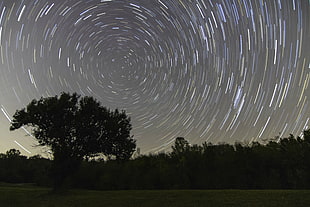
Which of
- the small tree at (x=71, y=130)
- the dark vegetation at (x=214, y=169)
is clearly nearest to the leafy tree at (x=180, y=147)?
the dark vegetation at (x=214, y=169)

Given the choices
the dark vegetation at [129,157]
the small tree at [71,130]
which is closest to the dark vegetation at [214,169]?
the dark vegetation at [129,157]

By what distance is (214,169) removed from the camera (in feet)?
187

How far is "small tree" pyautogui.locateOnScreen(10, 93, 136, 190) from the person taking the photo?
34.6 meters

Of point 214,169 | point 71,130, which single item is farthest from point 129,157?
point 214,169

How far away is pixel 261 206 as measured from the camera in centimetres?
1788

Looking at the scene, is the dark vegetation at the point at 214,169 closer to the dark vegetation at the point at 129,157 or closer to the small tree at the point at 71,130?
the dark vegetation at the point at 129,157

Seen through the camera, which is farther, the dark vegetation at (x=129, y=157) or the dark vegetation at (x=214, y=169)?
the dark vegetation at (x=214, y=169)

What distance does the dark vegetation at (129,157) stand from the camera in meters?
34.9

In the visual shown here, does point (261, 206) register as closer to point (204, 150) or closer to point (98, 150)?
point (98, 150)

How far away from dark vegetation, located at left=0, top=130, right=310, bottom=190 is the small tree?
17.6 meters

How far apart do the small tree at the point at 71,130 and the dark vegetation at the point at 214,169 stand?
17.6 m

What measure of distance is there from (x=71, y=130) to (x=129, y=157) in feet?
29.0

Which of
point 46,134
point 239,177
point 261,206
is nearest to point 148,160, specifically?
point 239,177

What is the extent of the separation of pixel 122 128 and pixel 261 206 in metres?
23.0
